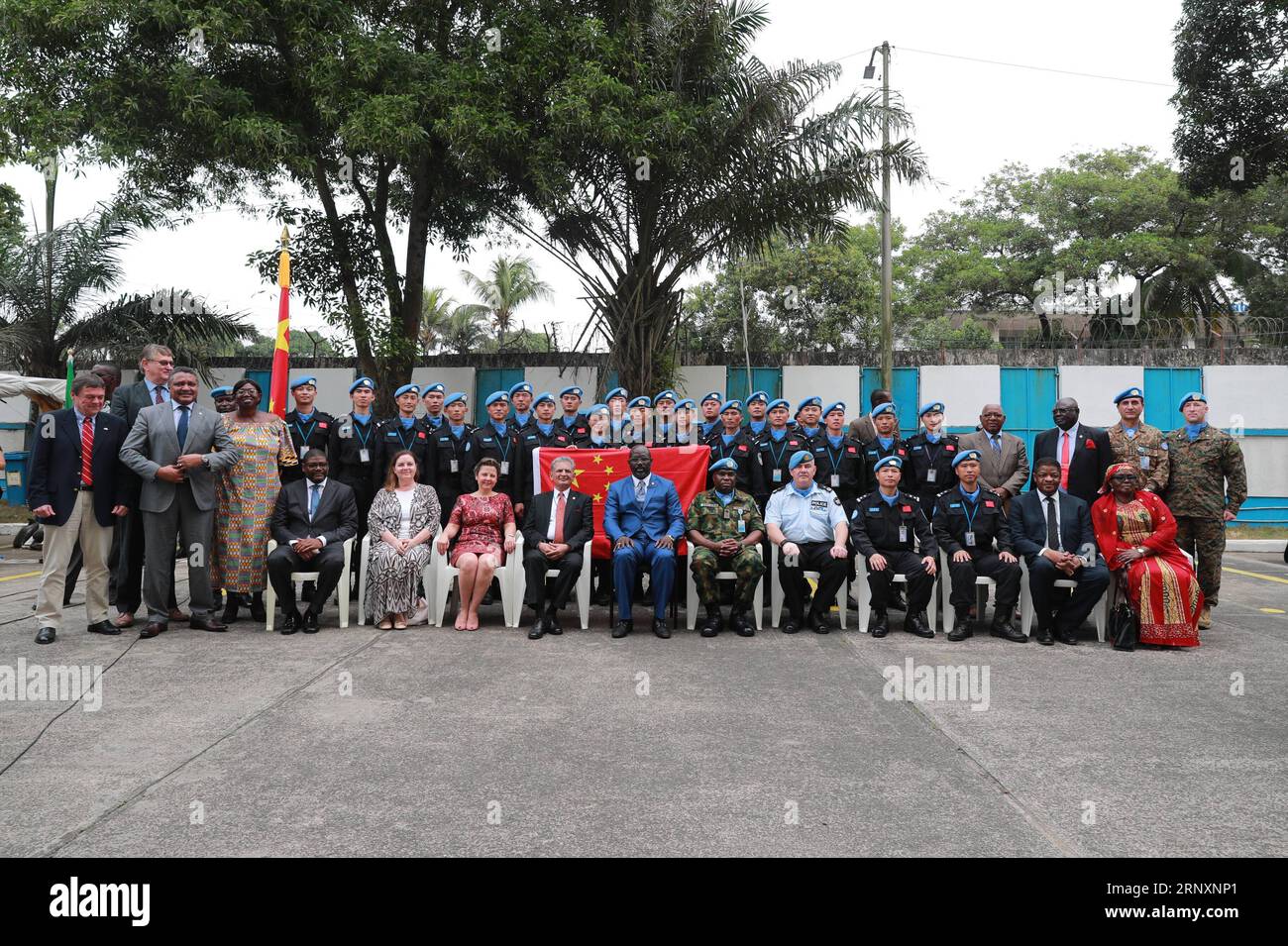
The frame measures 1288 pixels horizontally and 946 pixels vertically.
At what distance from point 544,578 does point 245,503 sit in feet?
8.14

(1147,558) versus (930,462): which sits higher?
(930,462)

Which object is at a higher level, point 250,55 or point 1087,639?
point 250,55

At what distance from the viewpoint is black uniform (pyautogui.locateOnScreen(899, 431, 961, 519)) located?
912 cm

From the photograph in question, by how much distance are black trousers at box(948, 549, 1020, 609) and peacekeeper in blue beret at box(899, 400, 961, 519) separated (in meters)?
1.23

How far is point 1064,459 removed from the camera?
8703 millimetres

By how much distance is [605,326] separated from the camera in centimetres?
1485

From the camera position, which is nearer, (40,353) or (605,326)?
(605,326)

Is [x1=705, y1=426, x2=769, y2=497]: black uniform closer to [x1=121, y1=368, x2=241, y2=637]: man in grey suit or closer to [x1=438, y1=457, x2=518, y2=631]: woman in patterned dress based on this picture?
[x1=438, y1=457, x2=518, y2=631]: woman in patterned dress

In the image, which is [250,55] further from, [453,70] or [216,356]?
[216,356]

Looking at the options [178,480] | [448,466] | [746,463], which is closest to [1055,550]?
[746,463]

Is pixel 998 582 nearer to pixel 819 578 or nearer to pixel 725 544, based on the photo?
pixel 819 578

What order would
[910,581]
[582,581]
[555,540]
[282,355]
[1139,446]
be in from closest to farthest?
[910,581]
[582,581]
[555,540]
[1139,446]
[282,355]
